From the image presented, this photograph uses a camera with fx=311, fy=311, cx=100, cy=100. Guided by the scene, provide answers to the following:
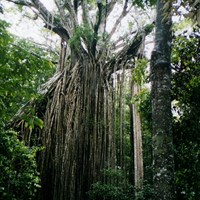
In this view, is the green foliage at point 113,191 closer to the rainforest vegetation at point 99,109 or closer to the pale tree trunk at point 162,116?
the rainforest vegetation at point 99,109

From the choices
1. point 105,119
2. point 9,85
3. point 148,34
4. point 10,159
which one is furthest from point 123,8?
point 9,85

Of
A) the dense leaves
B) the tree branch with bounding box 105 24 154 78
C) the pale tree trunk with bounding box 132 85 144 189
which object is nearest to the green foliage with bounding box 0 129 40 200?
the dense leaves

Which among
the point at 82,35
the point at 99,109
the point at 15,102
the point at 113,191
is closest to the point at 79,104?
the point at 99,109

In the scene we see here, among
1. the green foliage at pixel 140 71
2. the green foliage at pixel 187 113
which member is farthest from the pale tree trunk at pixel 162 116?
the green foliage at pixel 140 71

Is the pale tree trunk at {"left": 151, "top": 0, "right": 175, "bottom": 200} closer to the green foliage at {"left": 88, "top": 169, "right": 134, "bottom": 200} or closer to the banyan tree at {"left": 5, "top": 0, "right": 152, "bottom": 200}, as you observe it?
the green foliage at {"left": 88, "top": 169, "right": 134, "bottom": 200}

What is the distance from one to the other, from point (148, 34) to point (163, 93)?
5478mm

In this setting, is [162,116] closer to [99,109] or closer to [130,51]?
[99,109]

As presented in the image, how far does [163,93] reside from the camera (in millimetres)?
3035

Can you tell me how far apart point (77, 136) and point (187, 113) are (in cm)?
277

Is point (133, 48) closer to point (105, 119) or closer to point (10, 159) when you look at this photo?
point (105, 119)

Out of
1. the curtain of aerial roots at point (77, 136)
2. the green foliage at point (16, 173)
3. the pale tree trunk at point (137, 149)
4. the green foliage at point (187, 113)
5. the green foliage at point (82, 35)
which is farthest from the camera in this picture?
the pale tree trunk at point (137, 149)

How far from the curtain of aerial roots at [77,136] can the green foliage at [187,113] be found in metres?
2.27

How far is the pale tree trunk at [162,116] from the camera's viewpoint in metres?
2.71

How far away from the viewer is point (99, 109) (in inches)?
275
